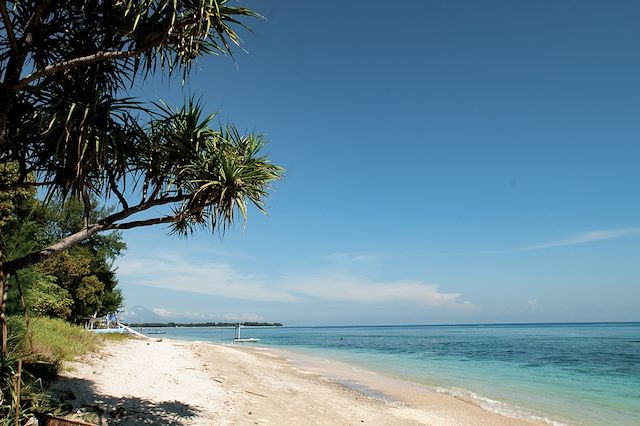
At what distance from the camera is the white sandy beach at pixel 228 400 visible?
816 cm

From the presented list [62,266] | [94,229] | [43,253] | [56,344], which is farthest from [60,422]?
[62,266]

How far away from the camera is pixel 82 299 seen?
30.8 meters

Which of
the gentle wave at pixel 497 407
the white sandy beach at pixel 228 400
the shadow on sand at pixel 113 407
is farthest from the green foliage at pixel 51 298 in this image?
the gentle wave at pixel 497 407

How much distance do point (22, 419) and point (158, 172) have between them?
3.81 meters

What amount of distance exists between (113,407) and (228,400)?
3.11m

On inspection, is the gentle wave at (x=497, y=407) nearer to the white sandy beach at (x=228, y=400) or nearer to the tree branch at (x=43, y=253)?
the white sandy beach at (x=228, y=400)

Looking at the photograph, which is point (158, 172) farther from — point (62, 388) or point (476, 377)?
point (476, 377)

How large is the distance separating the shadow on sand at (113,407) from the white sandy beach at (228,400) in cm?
2

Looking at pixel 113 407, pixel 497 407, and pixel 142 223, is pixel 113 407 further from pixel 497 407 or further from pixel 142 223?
pixel 497 407

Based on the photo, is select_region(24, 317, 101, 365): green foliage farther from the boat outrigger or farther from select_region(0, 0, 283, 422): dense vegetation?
the boat outrigger

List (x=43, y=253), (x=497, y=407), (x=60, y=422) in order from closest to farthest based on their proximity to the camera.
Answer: (x=60, y=422) → (x=43, y=253) → (x=497, y=407)

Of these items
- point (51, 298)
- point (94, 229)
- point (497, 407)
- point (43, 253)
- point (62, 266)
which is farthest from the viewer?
point (62, 266)

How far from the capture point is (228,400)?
10422mm

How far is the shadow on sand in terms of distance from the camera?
7281 mm
